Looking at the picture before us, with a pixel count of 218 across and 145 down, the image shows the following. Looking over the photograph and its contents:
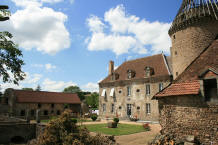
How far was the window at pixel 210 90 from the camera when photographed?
869cm

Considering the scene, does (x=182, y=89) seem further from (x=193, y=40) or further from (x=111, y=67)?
(x=111, y=67)

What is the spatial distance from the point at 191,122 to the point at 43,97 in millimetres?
31021

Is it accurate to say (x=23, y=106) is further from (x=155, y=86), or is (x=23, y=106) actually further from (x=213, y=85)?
(x=213, y=85)

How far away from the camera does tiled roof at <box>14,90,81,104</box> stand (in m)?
31.8

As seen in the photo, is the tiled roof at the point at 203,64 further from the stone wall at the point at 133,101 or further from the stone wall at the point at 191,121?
the stone wall at the point at 133,101

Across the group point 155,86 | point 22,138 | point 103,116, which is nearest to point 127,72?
point 155,86

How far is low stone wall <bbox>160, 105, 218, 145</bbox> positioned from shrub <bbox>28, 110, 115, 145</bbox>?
4.23 metres

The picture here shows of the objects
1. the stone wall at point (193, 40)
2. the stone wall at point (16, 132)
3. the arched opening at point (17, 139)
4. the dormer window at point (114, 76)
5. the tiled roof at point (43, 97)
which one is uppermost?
the stone wall at point (193, 40)

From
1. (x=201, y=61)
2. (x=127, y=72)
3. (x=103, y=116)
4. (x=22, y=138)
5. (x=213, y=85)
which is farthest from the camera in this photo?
(x=103, y=116)

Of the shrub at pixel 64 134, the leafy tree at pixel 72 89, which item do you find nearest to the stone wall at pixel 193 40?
the shrub at pixel 64 134

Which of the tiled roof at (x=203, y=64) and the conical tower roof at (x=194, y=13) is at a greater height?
the conical tower roof at (x=194, y=13)

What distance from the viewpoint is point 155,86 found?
25.7 meters

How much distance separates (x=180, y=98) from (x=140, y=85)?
58.7 ft

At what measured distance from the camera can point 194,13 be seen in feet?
44.5
